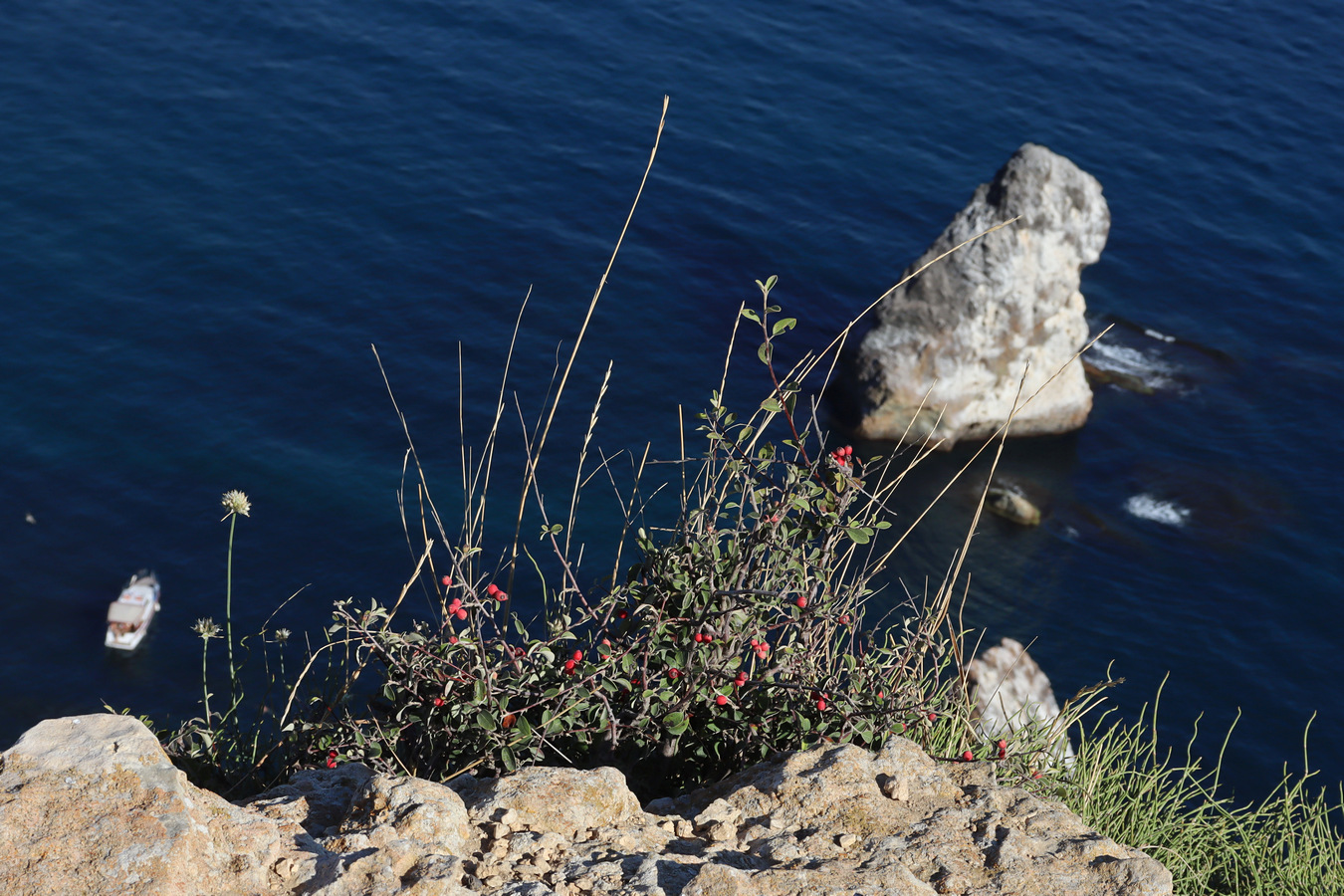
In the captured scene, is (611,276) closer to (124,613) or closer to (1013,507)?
(1013,507)

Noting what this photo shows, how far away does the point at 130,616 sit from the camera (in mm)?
16219

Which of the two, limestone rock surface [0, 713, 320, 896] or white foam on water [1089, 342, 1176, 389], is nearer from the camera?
limestone rock surface [0, 713, 320, 896]

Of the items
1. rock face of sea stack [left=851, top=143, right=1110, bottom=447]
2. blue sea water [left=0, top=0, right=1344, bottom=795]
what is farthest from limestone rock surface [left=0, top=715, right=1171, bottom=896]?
rock face of sea stack [left=851, top=143, right=1110, bottom=447]

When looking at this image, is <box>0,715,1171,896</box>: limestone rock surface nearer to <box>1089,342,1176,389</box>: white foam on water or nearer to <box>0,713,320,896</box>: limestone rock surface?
<box>0,713,320,896</box>: limestone rock surface

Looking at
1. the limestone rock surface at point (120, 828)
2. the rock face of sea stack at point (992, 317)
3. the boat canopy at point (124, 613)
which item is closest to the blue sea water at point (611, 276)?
the boat canopy at point (124, 613)

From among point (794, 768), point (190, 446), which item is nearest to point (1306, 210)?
point (190, 446)

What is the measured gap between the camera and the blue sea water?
58.8 feet

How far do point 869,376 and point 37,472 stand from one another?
45.6ft

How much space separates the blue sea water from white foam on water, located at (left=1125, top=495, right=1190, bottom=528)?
0.26 feet

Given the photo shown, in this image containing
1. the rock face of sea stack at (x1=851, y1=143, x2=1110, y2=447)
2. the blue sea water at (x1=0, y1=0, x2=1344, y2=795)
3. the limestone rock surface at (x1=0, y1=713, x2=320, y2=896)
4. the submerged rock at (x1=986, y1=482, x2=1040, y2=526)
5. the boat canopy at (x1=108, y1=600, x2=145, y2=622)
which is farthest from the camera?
the rock face of sea stack at (x1=851, y1=143, x2=1110, y2=447)

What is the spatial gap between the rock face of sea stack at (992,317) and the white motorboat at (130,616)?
1215 centimetres

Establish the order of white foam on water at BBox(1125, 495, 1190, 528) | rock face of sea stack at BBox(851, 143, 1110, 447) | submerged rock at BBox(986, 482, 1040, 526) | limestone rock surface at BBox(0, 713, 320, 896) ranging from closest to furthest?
limestone rock surface at BBox(0, 713, 320, 896) → submerged rock at BBox(986, 482, 1040, 526) → white foam on water at BBox(1125, 495, 1190, 528) → rock face of sea stack at BBox(851, 143, 1110, 447)

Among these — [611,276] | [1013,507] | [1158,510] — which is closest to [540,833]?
[1013,507]

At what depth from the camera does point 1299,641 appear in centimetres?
1812
